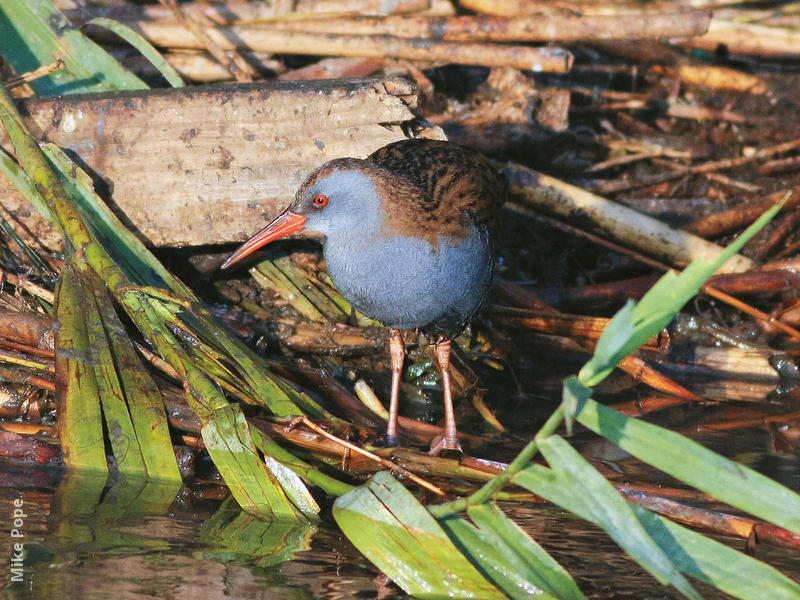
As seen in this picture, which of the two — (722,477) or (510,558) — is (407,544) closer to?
(510,558)

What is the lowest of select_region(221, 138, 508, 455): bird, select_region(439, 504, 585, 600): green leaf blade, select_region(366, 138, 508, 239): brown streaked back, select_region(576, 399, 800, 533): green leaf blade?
select_region(439, 504, 585, 600): green leaf blade

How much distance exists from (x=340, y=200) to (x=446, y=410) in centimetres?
91

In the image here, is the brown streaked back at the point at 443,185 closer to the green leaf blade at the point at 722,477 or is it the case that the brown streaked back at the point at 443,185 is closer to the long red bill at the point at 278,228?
the long red bill at the point at 278,228

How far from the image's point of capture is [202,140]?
3904 millimetres

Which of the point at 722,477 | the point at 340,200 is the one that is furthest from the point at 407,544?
the point at 340,200

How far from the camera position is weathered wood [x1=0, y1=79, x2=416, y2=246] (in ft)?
12.8

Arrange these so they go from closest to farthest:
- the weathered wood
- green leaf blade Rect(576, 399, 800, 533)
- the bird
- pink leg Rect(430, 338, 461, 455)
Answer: green leaf blade Rect(576, 399, 800, 533)
the bird
pink leg Rect(430, 338, 461, 455)
the weathered wood

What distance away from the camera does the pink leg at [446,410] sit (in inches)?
138

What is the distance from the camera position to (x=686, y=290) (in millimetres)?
1838

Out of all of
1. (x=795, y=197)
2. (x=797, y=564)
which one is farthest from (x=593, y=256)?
(x=797, y=564)

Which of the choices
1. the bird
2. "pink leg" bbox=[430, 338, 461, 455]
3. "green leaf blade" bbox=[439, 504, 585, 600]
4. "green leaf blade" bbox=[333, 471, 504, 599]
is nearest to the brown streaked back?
the bird

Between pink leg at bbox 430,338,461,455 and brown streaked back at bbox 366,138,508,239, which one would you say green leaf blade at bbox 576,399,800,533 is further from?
brown streaked back at bbox 366,138,508,239

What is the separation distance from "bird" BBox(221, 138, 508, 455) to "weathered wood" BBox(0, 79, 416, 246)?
0.52 meters

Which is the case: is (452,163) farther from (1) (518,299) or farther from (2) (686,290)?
(2) (686,290)
